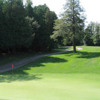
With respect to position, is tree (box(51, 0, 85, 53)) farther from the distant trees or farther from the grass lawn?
the distant trees

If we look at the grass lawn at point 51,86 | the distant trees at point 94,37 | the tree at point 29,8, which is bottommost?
the grass lawn at point 51,86

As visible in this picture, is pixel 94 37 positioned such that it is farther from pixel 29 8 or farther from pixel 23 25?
pixel 23 25

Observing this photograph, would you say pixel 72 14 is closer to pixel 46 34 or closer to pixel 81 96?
pixel 46 34

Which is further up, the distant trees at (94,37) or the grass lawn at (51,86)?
the distant trees at (94,37)

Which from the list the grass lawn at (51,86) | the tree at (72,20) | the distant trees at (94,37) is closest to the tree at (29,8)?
the tree at (72,20)

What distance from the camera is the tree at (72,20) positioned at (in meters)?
27.6

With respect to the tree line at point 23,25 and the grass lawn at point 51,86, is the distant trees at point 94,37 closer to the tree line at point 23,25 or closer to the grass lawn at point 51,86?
the tree line at point 23,25

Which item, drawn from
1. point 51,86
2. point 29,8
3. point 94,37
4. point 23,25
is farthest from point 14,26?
point 94,37

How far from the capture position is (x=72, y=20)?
92.2ft

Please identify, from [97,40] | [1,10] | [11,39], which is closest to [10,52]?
[11,39]

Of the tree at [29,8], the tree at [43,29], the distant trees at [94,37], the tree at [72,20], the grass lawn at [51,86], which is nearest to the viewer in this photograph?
the grass lawn at [51,86]

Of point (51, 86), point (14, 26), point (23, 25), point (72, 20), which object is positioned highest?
point (72, 20)

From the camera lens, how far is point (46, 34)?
3659 cm

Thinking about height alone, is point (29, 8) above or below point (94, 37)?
above
